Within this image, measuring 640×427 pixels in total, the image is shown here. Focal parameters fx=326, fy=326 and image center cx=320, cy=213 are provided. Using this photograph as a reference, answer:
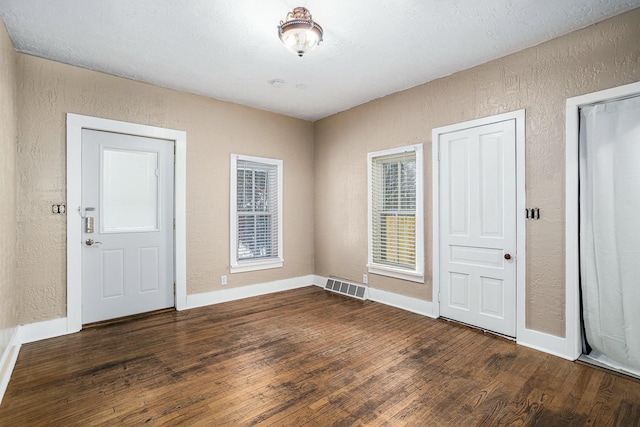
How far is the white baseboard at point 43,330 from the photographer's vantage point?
3.21 m

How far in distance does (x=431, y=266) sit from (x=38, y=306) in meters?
4.29

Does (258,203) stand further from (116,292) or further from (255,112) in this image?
(116,292)

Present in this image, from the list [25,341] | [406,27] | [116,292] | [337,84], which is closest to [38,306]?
[25,341]

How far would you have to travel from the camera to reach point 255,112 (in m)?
5.00

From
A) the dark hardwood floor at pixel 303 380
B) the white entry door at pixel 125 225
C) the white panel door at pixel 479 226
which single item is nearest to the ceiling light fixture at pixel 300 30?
the white panel door at pixel 479 226

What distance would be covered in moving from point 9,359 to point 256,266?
2829 millimetres

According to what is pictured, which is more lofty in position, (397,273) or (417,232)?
(417,232)

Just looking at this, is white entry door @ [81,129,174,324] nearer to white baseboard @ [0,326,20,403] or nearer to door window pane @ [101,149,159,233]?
door window pane @ [101,149,159,233]

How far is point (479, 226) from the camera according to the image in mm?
3533

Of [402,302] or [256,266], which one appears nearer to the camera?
[402,302]

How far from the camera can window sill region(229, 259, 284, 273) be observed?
476 centimetres

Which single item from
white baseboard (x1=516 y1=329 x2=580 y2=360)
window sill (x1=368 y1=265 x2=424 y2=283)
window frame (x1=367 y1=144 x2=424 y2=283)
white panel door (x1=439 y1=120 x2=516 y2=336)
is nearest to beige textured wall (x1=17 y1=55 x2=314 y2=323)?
window sill (x1=368 y1=265 x2=424 y2=283)

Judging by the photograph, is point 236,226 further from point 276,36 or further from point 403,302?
point 276,36

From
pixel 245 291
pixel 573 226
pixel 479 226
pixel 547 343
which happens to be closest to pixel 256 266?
pixel 245 291
